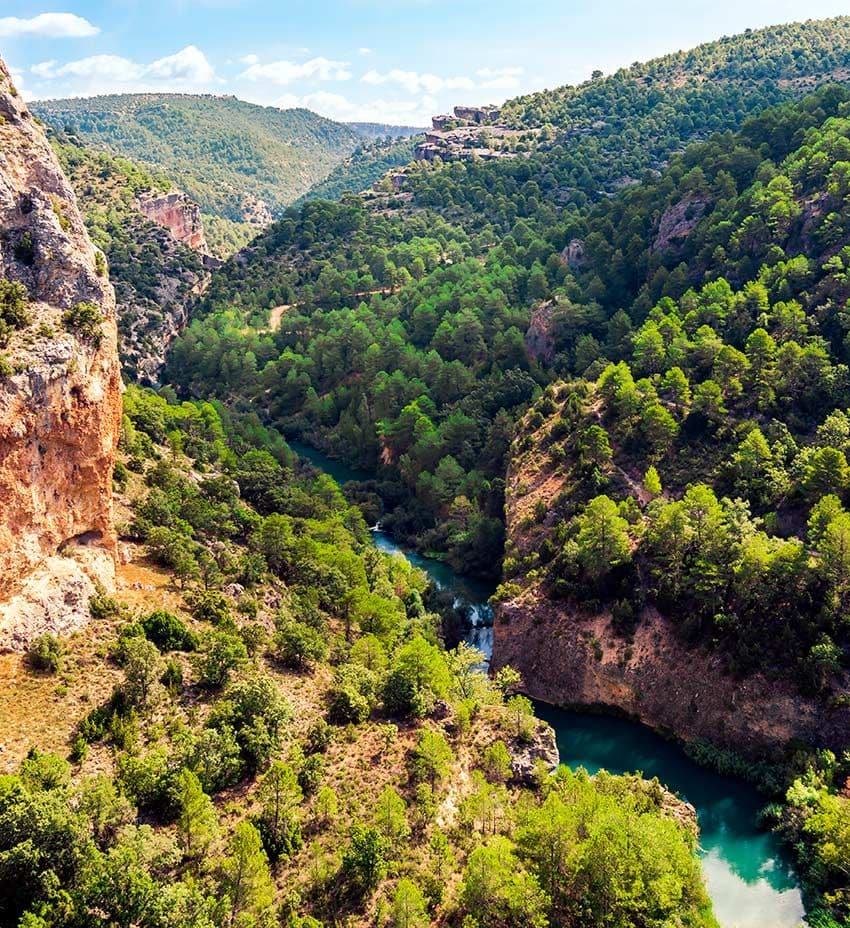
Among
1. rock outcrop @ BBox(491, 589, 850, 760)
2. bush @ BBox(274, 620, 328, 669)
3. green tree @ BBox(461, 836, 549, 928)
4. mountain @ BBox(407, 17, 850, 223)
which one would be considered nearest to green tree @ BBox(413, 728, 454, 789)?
green tree @ BBox(461, 836, 549, 928)

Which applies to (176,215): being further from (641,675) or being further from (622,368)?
(641,675)

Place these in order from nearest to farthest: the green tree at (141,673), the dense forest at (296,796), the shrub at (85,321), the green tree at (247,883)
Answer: the dense forest at (296,796) < the green tree at (247,883) < the green tree at (141,673) < the shrub at (85,321)

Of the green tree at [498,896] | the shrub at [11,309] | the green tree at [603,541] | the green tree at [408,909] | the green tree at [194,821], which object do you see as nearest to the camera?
the green tree at [408,909]

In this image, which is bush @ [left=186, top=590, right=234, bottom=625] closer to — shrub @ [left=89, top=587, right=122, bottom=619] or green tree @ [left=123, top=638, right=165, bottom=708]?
shrub @ [left=89, top=587, right=122, bottom=619]

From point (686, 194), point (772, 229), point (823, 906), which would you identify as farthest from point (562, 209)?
point (823, 906)

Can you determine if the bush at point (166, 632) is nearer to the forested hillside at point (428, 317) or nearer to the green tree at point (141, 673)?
the green tree at point (141, 673)

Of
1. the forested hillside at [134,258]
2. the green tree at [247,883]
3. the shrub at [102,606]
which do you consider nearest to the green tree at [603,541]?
the shrub at [102,606]

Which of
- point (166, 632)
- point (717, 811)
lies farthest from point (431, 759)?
point (717, 811)
